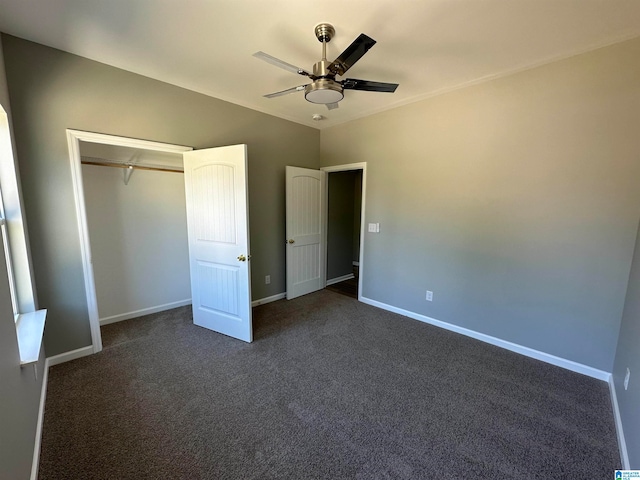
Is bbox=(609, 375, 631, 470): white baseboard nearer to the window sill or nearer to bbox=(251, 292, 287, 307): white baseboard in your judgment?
the window sill

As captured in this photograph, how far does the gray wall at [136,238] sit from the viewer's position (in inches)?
120

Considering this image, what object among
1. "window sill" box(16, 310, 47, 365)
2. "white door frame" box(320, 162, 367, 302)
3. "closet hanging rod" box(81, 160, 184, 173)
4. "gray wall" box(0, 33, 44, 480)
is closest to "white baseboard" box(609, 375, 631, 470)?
"white door frame" box(320, 162, 367, 302)

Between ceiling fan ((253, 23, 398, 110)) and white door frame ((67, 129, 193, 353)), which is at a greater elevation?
ceiling fan ((253, 23, 398, 110))

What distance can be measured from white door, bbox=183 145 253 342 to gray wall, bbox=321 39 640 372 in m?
1.93

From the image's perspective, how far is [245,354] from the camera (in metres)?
2.59

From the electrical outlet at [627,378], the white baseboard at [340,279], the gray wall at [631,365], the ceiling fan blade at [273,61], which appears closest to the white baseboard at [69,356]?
the ceiling fan blade at [273,61]

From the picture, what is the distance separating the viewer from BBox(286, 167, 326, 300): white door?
13.0ft

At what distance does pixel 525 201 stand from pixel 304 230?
2.77m

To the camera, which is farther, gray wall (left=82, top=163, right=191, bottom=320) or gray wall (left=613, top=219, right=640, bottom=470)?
gray wall (left=82, top=163, right=191, bottom=320)

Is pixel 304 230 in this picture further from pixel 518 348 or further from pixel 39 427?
pixel 39 427

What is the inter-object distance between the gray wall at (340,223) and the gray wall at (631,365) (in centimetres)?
358

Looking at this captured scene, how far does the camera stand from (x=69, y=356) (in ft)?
8.01

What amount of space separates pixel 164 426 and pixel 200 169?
2.33 metres

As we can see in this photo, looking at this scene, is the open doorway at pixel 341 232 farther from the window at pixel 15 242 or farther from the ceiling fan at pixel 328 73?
the window at pixel 15 242
